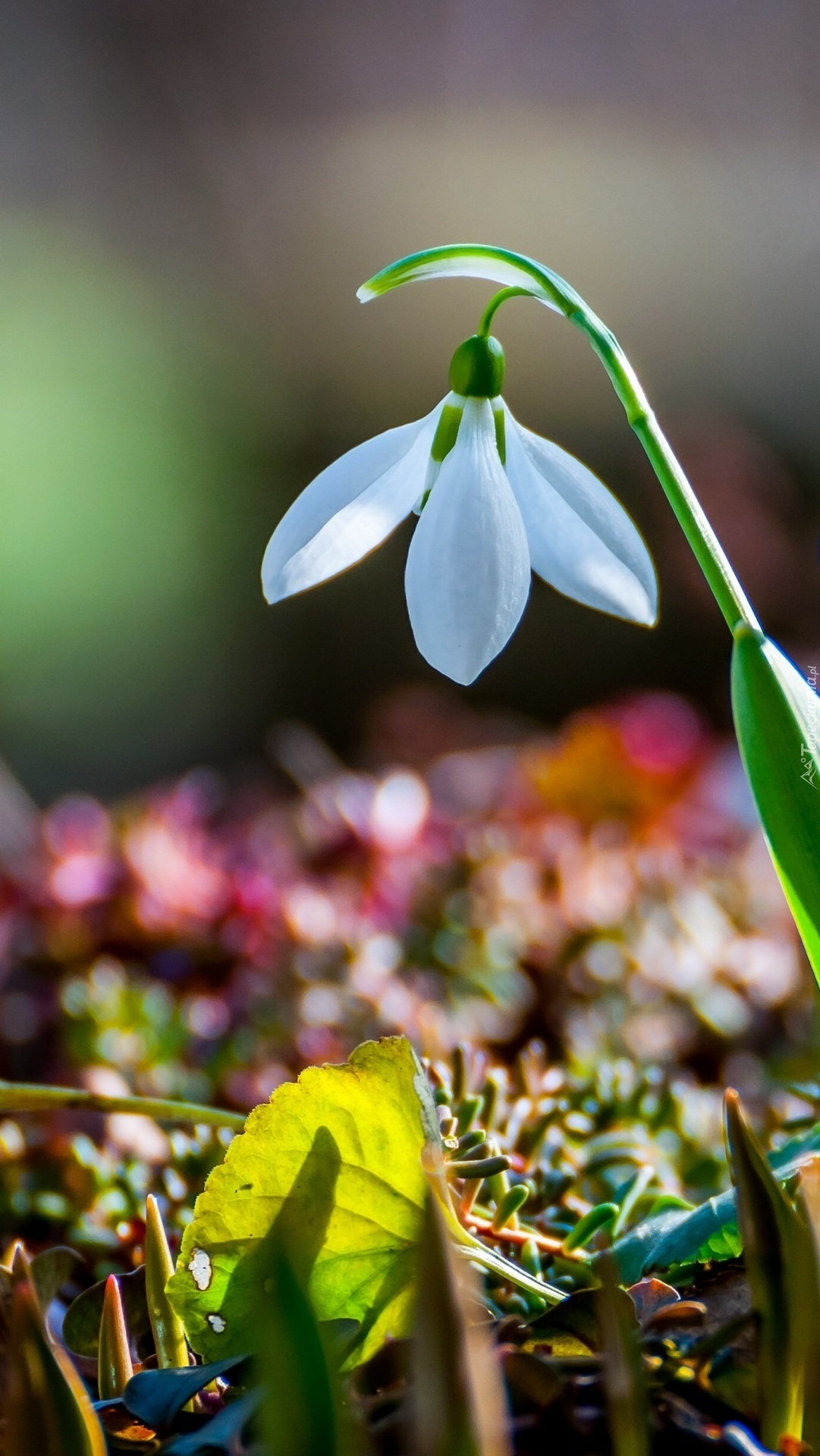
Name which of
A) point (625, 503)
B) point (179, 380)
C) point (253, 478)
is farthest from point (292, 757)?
point (179, 380)

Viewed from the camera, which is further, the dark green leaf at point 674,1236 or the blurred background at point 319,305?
the blurred background at point 319,305

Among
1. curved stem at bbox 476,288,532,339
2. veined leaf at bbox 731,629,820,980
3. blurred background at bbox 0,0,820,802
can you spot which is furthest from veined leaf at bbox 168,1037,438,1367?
blurred background at bbox 0,0,820,802

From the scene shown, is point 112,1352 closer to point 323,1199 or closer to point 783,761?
point 323,1199

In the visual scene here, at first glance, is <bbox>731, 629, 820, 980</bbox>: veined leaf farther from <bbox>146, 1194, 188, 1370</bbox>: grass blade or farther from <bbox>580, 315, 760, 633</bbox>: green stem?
<bbox>146, 1194, 188, 1370</bbox>: grass blade

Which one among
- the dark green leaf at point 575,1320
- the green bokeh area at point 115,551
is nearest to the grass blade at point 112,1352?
the dark green leaf at point 575,1320

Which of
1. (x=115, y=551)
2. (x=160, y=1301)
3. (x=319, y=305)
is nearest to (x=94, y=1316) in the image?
(x=160, y=1301)

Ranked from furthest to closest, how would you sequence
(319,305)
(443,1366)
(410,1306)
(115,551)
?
(319,305), (115,551), (410,1306), (443,1366)

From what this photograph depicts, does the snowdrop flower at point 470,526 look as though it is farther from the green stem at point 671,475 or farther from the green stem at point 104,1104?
the green stem at point 104,1104
